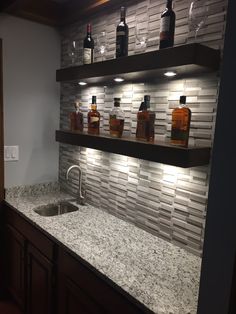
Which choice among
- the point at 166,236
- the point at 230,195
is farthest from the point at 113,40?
the point at 230,195

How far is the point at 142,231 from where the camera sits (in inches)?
71.0

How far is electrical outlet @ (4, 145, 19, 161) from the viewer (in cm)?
227

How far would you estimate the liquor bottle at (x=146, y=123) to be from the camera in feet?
5.03

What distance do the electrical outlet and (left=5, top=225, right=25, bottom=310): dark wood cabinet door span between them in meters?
0.57

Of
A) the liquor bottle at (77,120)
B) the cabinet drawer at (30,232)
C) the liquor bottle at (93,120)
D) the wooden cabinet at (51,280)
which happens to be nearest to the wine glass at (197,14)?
the liquor bottle at (93,120)

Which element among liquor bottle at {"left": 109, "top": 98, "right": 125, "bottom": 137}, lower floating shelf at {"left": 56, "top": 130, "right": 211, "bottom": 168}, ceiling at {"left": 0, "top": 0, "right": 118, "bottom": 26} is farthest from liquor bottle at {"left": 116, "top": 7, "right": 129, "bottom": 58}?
lower floating shelf at {"left": 56, "top": 130, "right": 211, "bottom": 168}

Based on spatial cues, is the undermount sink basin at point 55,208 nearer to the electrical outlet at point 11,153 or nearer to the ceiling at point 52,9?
the electrical outlet at point 11,153

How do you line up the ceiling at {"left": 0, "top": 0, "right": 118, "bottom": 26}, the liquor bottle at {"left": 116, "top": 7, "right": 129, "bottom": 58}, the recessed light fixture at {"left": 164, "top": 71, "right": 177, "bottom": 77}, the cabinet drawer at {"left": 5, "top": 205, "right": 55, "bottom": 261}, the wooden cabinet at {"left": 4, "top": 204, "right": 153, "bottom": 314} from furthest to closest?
the ceiling at {"left": 0, "top": 0, "right": 118, "bottom": 26} → the cabinet drawer at {"left": 5, "top": 205, "right": 55, "bottom": 261} → the liquor bottle at {"left": 116, "top": 7, "right": 129, "bottom": 58} → the recessed light fixture at {"left": 164, "top": 71, "right": 177, "bottom": 77} → the wooden cabinet at {"left": 4, "top": 204, "right": 153, "bottom": 314}

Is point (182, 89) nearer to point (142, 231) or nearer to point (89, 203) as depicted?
point (142, 231)

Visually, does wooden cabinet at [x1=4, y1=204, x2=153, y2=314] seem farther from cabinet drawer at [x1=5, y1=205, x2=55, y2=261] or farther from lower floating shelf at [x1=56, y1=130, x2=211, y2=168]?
lower floating shelf at [x1=56, y1=130, x2=211, y2=168]

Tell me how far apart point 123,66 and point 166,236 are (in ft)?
3.46

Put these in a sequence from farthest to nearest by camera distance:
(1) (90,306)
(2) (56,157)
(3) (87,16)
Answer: (2) (56,157) → (3) (87,16) → (1) (90,306)

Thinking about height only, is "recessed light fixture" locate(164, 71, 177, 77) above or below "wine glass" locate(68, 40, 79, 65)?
below

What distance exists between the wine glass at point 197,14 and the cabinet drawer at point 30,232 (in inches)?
59.1
